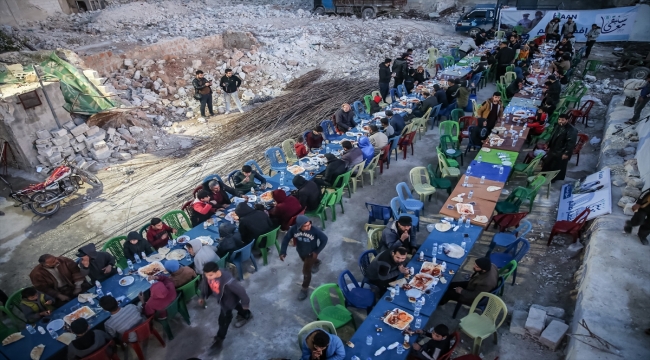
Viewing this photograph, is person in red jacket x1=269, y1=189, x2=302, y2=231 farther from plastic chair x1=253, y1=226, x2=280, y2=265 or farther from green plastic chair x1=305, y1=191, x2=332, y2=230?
green plastic chair x1=305, y1=191, x2=332, y2=230

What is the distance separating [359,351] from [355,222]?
14.3ft

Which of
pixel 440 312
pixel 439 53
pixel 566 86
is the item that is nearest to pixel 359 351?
pixel 440 312

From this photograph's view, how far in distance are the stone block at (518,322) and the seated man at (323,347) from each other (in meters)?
3.25

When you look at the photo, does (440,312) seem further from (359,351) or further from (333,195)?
(333,195)

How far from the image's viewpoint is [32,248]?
31.1 feet

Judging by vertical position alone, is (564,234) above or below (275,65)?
below

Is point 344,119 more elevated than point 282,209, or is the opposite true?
point 344,119

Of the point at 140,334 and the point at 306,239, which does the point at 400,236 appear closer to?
the point at 306,239

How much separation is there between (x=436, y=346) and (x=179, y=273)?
431 centimetres

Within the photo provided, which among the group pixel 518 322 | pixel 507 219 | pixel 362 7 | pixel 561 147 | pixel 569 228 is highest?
pixel 362 7

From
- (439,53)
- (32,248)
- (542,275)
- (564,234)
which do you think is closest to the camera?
(542,275)

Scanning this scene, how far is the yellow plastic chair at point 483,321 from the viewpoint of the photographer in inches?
234

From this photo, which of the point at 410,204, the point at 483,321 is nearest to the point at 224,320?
the point at 483,321

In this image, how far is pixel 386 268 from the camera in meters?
6.40
